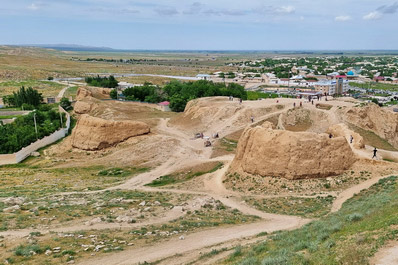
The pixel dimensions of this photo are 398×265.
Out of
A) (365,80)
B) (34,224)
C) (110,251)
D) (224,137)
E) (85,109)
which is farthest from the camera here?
(365,80)

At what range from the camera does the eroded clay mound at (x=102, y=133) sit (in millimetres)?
44188

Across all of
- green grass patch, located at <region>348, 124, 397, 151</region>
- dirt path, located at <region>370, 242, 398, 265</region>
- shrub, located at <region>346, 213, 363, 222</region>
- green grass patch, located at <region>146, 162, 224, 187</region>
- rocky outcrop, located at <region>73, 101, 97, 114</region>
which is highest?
dirt path, located at <region>370, 242, 398, 265</region>

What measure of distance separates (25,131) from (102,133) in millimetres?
12751

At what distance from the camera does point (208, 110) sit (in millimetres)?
55906

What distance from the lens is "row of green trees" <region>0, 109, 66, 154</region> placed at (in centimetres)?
4406

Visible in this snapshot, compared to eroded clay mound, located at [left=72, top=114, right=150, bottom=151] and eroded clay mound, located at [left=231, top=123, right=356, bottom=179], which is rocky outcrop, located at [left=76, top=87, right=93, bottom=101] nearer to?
eroded clay mound, located at [left=72, top=114, right=150, bottom=151]

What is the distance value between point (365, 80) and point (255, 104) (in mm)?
113823

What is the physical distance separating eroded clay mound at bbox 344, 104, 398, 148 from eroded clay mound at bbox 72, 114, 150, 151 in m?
29.4

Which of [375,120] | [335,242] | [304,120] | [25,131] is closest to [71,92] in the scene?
[25,131]

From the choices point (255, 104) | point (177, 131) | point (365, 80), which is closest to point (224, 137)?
point (177, 131)

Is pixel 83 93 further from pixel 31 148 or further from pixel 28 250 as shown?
pixel 28 250

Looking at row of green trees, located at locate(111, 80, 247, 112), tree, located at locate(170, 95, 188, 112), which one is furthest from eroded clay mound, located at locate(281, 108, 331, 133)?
tree, located at locate(170, 95, 188, 112)

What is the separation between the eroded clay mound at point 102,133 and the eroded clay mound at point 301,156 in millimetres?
20967

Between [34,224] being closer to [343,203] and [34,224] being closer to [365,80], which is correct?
[343,203]
